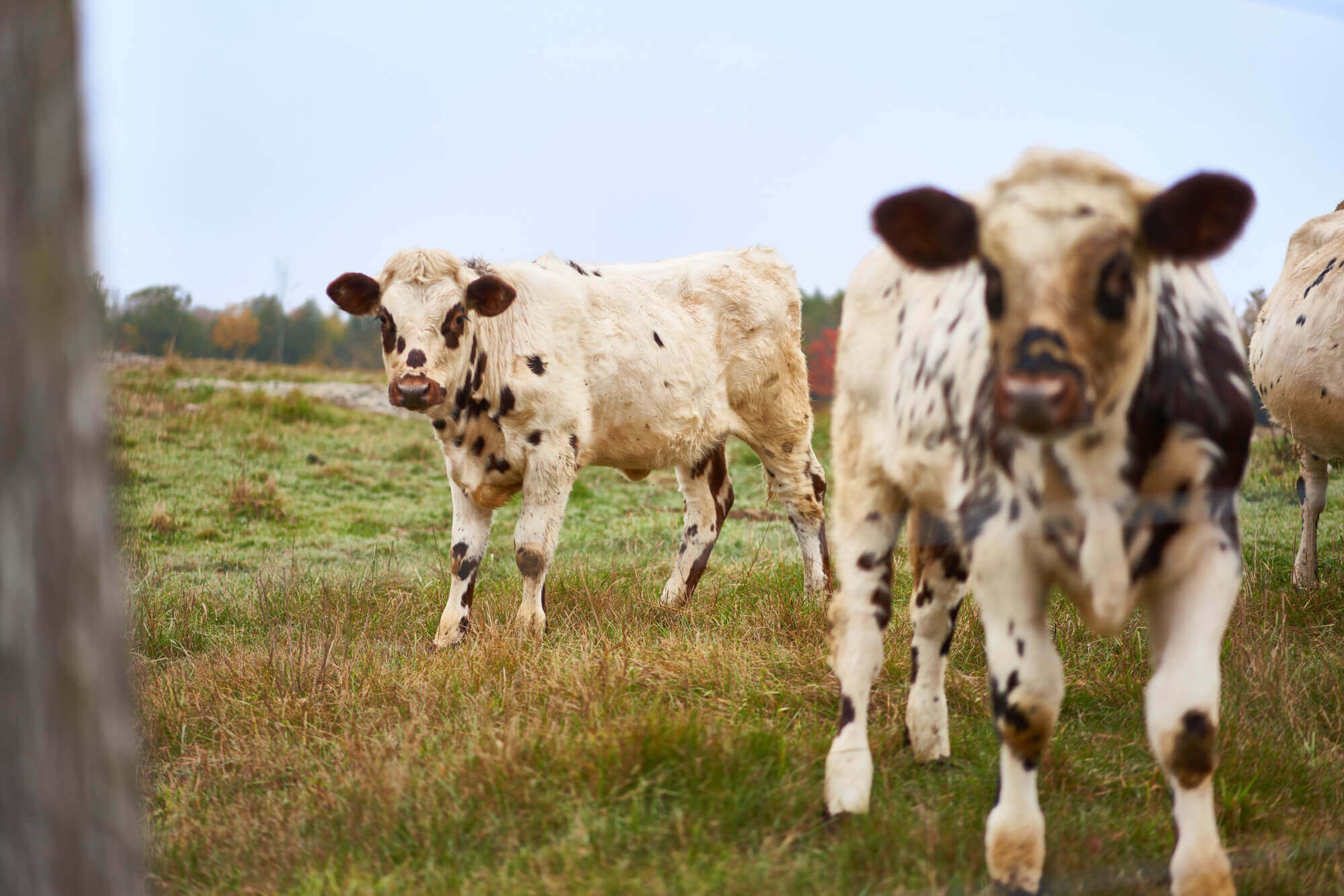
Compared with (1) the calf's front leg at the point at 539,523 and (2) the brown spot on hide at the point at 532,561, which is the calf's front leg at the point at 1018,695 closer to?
(1) the calf's front leg at the point at 539,523

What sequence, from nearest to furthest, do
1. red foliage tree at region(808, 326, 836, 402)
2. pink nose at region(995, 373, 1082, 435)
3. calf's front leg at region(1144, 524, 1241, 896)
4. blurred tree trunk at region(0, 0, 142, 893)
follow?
blurred tree trunk at region(0, 0, 142, 893), pink nose at region(995, 373, 1082, 435), calf's front leg at region(1144, 524, 1241, 896), red foliage tree at region(808, 326, 836, 402)

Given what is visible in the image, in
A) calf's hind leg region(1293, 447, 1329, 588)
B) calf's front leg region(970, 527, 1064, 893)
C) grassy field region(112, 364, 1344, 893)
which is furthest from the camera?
calf's hind leg region(1293, 447, 1329, 588)

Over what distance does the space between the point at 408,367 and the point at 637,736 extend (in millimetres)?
2999

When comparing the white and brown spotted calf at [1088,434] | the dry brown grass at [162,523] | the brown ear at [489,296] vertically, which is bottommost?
the dry brown grass at [162,523]

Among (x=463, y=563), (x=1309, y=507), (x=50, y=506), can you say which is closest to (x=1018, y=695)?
(x=50, y=506)

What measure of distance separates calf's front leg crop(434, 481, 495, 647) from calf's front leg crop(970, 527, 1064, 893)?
3393 millimetres

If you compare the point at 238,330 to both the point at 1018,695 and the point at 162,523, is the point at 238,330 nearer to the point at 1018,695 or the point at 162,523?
the point at 162,523

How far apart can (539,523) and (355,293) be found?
1.77 meters

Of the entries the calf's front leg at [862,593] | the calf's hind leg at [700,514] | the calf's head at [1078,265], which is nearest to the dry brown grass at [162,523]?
the calf's hind leg at [700,514]

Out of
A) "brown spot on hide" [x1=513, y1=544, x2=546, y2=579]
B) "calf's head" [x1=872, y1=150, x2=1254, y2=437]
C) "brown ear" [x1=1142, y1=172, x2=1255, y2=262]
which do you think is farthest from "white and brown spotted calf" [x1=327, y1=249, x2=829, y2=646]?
"brown ear" [x1=1142, y1=172, x2=1255, y2=262]

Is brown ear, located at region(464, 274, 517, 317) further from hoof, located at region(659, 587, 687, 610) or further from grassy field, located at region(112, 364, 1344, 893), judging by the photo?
hoof, located at region(659, 587, 687, 610)

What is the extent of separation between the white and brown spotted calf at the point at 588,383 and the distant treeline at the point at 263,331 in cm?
75

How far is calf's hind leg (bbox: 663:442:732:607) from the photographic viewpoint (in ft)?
22.0

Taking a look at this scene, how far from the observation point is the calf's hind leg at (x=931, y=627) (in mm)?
3531
